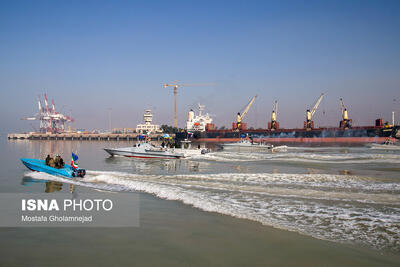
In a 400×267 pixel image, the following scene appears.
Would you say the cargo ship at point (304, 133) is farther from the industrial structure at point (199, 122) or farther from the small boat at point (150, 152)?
the small boat at point (150, 152)

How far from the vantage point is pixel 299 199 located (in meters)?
12.6

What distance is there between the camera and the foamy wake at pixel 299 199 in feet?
28.9

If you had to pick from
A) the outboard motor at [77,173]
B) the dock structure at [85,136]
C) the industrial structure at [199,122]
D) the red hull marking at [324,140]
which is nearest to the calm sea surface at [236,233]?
the outboard motor at [77,173]

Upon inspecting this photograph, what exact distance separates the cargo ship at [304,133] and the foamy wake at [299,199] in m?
44.4

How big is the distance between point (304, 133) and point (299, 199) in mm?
77894

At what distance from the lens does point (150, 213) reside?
10.4 meters

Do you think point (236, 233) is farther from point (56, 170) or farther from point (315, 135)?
point (315, 135)

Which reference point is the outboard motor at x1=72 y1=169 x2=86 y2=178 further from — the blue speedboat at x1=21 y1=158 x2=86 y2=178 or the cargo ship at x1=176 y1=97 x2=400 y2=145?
the cargo ship at x1=176 y1=97 x2=400 y2=145

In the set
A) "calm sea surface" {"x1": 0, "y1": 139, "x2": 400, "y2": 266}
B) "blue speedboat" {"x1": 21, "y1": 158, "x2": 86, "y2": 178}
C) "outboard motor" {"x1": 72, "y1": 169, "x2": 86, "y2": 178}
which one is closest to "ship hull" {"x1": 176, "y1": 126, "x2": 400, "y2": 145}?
"blue speedboat" {"x1": 21, "y1": 158, "x2": 86, "y2": 178}

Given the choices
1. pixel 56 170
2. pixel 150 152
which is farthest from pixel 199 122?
pixel 56 170

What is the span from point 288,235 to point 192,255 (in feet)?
9.93

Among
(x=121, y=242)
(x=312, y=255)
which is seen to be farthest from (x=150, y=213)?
(x=312, y=255)

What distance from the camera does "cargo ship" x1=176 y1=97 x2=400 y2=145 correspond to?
246 feet

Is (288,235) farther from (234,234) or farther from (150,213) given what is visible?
(150,213)
